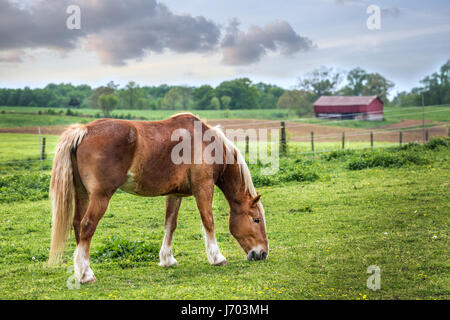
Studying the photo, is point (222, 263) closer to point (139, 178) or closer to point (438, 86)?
point (139, 178)

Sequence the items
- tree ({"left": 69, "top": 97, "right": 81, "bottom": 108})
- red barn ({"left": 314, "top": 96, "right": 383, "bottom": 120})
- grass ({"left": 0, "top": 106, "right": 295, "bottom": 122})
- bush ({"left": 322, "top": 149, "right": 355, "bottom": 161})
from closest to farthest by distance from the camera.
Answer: bush ({"left": 322, "top": 149, "right": 355, "bottom": 161}) → grass ({"left": 0, "top": 106, "right": 295, "bottom": 122}) → tree ({"left": 69, "top": 97, "right": 81, "bottom": 108}) → red barn ({"left": 314, "top": 96, "right": 383, "bottom": 120})

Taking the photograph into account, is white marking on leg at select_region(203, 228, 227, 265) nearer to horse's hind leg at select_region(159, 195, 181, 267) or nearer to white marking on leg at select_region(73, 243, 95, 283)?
horse's hind leg at select_region(159, 195, 181, 267)

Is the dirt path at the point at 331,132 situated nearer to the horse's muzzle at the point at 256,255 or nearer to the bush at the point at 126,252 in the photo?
the bush at the point at 126,252

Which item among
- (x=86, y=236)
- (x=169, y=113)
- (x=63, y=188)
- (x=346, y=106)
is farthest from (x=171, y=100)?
(x=86, y=236)

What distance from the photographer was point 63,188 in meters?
5.04

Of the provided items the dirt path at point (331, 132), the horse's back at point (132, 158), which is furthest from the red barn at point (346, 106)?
the horse's back at point (132, 158)

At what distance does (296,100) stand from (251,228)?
59.6m

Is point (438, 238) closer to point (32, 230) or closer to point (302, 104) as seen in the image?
point (32, 230)

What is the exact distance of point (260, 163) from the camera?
15383 mm

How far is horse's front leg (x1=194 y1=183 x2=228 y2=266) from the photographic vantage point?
5.77 metres

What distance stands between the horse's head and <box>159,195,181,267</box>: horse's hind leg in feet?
2.77

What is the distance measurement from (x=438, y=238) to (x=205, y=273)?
151 inches

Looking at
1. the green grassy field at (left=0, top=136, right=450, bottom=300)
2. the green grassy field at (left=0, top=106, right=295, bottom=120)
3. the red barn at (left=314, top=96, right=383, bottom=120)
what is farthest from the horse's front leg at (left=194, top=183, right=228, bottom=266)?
the red barn at (left=314, top=96, right=383, bottom=120)
